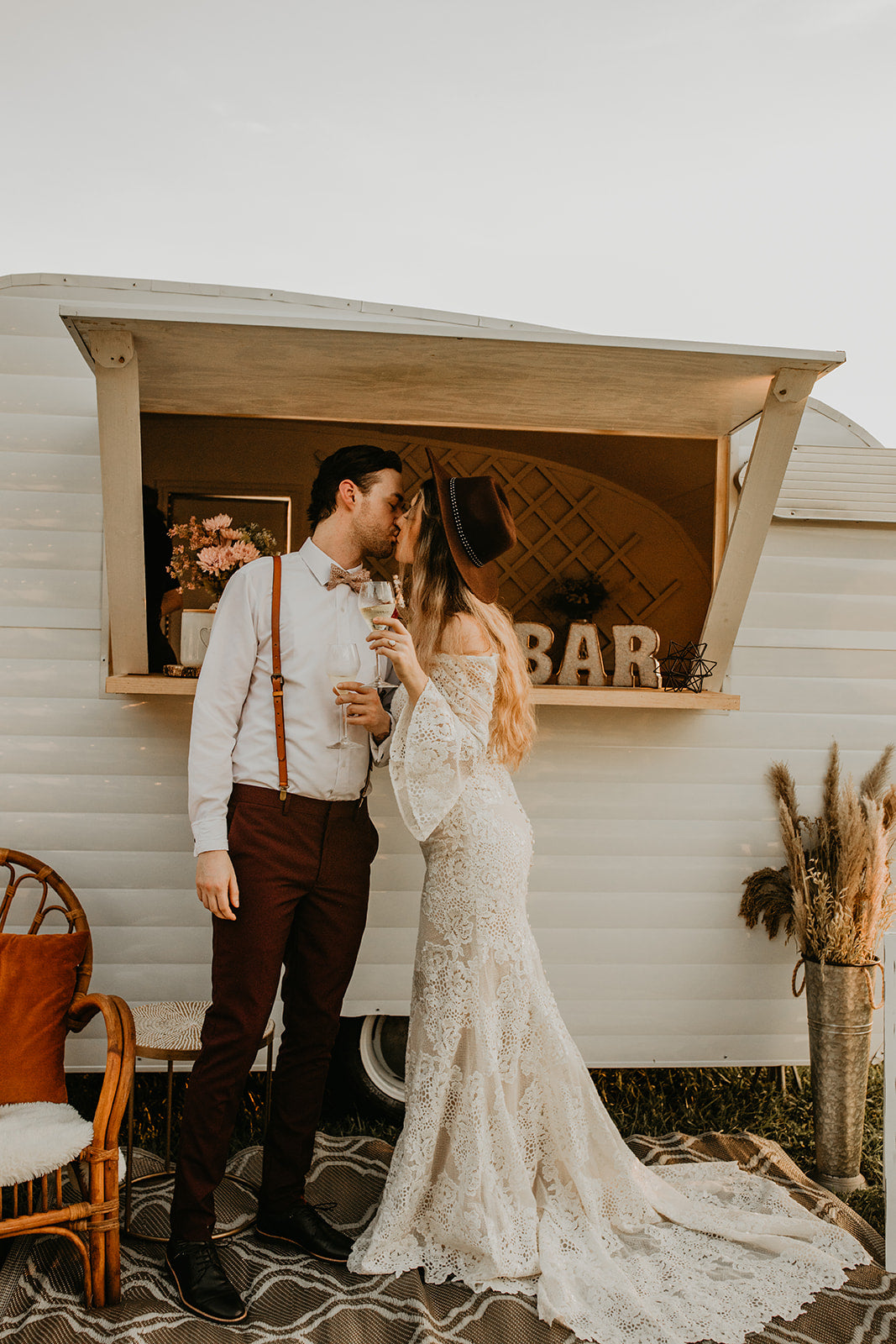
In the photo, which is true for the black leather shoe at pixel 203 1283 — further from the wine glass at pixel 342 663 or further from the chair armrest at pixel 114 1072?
the wine glass at pixel 342 663

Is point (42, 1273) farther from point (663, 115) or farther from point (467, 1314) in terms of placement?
point (663, 115)

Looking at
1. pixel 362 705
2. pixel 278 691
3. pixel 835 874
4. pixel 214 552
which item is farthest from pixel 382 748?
pixel 835 874

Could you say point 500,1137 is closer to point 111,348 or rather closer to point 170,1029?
point 170,1029

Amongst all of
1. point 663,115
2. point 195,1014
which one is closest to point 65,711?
point 195,1014

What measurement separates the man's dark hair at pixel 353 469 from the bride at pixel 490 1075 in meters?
0.14

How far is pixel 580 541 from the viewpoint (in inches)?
150

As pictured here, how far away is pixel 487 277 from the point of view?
4.66 meters

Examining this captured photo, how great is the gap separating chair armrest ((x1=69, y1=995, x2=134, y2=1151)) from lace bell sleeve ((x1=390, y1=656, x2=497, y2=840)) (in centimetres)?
88

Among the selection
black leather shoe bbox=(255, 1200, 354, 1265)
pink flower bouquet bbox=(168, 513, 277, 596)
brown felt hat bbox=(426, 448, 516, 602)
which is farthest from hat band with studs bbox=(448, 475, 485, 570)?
black leather shoe bbox=(255, 1200, 354, 1265)

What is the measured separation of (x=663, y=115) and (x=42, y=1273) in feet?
16.4

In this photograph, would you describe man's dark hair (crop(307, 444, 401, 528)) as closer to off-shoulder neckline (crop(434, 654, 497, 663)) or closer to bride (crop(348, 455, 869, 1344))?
bride (crop(348, 455, 869, 1344))

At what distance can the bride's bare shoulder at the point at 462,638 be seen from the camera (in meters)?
2.25

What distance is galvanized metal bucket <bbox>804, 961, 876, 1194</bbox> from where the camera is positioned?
9.54 feet

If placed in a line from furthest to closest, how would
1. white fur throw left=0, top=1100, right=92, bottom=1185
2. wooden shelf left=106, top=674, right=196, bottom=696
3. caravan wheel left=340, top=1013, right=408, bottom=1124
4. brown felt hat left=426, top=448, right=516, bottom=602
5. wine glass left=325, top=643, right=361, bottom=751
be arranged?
caravan wheel left=340, top=1013, right=408, bottom=1124 < wooden shelf left=106, top=674, right=196, bottom=696 < brown felt hat left=426, top=448, right=516, bottom=602 < wine glass left=325, top=643, right=361, bottom=751 < white fur throw left=0, top=1100, right=92, bottom=1185
